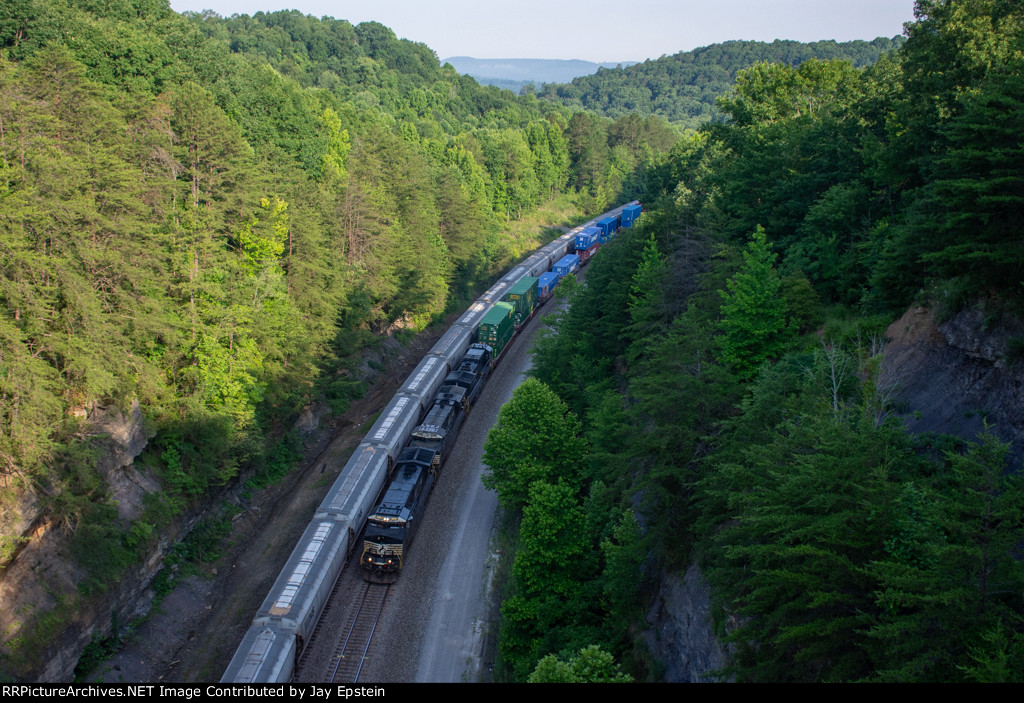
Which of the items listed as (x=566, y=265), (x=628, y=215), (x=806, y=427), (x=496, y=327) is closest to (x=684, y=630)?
(x=806, y=427)

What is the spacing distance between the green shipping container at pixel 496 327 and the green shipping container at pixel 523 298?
2076 mm

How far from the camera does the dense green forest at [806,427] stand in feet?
34.7

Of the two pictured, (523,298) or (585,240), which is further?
(585,240)

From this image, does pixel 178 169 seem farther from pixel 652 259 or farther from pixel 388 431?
pixel 652 259

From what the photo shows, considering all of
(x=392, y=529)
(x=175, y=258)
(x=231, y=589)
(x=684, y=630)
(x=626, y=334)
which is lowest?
(x=231, y=589)

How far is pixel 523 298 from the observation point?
2019 inches

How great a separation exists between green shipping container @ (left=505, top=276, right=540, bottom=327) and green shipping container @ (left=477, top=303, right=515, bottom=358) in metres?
2.08

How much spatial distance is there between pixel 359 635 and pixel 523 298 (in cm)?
3247

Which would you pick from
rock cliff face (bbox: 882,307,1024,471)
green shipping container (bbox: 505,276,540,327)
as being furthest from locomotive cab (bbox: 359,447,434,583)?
green shipping container (bbox: 505,276,540,327)

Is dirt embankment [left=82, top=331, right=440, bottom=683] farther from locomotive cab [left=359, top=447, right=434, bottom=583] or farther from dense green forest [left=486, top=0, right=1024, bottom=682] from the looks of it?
dense green forest [left=486, top=0, right=1024, bottom=682]

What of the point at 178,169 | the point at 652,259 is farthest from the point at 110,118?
the point at 652,259

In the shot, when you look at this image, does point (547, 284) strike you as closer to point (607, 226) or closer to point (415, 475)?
point (607, 226)

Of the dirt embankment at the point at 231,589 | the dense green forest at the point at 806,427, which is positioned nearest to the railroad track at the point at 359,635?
the dirt embankment at the point at 231,589

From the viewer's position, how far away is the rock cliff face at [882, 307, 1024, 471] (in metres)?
15.1
